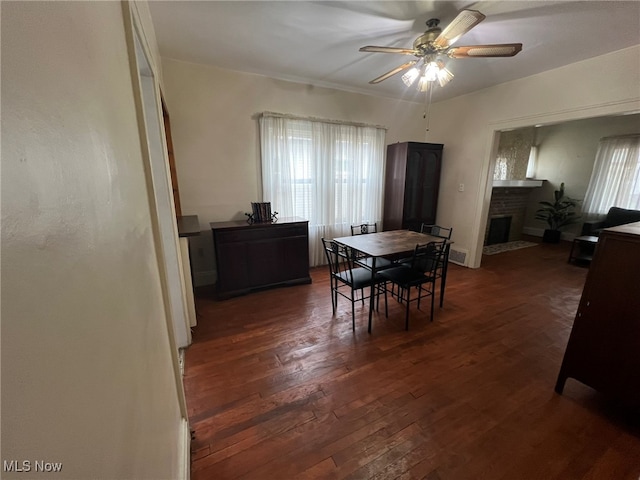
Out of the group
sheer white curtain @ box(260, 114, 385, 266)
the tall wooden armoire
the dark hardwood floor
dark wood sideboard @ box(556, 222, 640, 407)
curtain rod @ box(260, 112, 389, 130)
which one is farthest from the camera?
the tall wooden armoire

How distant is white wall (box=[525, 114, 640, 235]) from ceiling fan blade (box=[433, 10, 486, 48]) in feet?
17.5

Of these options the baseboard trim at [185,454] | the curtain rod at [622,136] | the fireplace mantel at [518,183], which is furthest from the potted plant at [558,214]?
the baseboard trim at [185,454]

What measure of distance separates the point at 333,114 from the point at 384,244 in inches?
87.5

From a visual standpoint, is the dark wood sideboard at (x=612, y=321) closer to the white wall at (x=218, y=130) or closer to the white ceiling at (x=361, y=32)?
the white ceiling at (x=361, y=32)

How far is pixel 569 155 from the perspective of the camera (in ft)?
19.0

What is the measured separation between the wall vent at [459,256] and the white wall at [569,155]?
3614 millimetres

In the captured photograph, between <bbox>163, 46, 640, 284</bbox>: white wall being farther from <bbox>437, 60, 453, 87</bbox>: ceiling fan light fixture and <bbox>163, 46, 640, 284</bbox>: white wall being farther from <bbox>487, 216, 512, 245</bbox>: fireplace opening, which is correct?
<bbox>487, 216, 512, 245</bbox>: fireplace opening

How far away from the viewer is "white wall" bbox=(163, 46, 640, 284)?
110 inches

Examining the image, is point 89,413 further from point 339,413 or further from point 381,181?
point 381,181

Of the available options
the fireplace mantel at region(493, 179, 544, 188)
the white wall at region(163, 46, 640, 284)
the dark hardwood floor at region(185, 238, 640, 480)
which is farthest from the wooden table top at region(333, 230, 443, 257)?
the fireplace mantel at region(493, 179, 544, 188)

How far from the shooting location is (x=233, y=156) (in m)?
3.31

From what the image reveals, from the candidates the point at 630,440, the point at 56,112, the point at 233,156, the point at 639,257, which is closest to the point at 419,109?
the point at 233,156

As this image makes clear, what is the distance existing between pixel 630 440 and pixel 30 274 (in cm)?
261

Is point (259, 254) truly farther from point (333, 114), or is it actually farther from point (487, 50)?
point (487, 50)
